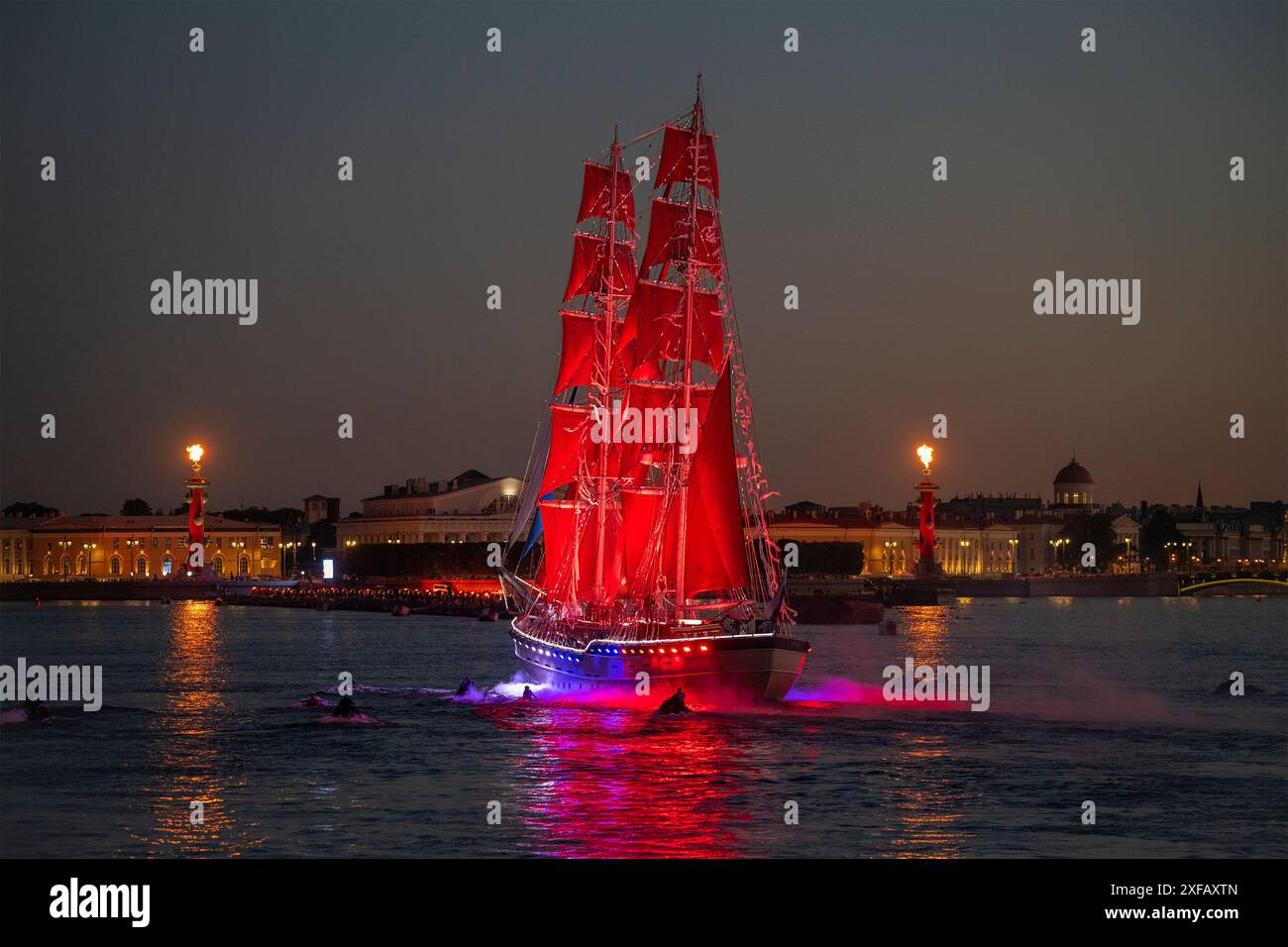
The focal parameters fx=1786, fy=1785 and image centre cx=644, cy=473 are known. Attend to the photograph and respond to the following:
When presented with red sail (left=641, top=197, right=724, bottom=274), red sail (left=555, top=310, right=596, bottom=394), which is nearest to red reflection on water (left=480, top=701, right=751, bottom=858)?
red sail (left=641, top=197, right=724, bottom=274)

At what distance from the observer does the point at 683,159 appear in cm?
4059

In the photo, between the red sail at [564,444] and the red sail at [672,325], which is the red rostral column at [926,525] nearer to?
the red sail at [564,444]

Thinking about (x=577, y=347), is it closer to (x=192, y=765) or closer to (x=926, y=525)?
(x=192, y=765)

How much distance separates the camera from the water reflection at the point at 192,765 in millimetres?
24281

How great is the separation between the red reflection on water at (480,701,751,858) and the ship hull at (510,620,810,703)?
64 centimetres

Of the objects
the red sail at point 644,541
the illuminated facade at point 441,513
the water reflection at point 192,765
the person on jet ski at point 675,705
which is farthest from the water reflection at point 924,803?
the illuminated facade at point 441,513

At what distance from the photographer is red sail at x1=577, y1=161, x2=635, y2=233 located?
48031mm

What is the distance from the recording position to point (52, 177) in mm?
31703

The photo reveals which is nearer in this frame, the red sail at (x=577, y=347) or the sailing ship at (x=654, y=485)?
the sailing ship at (x=654, y=485)

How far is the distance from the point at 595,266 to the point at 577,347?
2.23 meters

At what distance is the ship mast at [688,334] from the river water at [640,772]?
3.09 m
